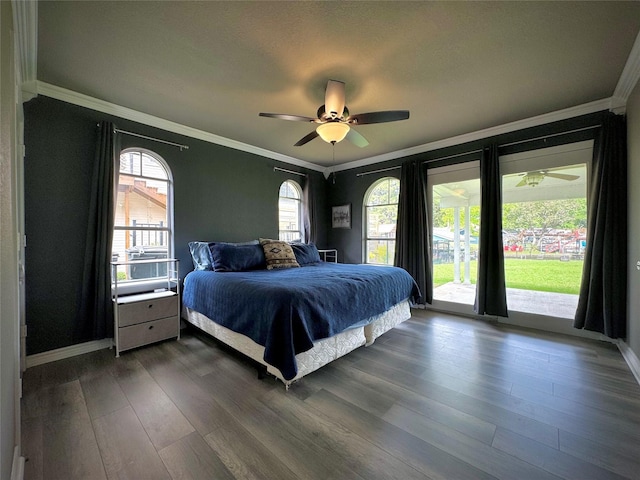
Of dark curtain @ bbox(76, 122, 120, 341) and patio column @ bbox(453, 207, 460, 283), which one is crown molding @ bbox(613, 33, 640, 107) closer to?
patio column @ bbox(453, 207, 460, 283)

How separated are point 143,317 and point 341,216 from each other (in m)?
3.59

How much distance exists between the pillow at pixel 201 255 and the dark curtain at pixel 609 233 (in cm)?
421

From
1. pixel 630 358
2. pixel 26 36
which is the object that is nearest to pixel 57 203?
pixel 26 36

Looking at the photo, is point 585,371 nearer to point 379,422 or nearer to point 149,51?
point 379,422

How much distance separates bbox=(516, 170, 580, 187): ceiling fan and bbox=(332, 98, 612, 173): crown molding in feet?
1.88

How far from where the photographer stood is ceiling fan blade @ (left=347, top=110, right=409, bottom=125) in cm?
227

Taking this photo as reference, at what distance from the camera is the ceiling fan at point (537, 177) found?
3.15 meters

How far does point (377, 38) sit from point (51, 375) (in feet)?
12.0

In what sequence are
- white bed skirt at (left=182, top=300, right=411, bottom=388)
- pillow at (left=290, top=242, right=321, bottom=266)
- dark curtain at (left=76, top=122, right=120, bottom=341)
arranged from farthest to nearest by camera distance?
1. pillow at (left=290, top=242, right=321, bottom=266)
2. dark curtain at (left=76, top=122, right=120, bottom=341)
3. white bed skirt at (left=182, top=300, right=411, bottom=388)

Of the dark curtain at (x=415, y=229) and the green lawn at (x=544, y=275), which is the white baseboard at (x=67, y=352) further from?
the green lawn at (x=544, y=275)

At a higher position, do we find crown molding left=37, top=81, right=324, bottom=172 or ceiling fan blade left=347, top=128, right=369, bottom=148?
crown molding left=37, top=81, right=324, bottom=172

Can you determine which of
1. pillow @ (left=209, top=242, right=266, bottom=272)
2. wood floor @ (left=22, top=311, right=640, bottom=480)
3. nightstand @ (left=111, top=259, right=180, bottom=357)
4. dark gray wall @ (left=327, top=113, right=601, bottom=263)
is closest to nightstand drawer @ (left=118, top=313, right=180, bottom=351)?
nightstand @ (left=111, top=259, right=180, bottom=357)

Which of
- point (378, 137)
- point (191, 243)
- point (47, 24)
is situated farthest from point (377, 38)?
point (191, 243)

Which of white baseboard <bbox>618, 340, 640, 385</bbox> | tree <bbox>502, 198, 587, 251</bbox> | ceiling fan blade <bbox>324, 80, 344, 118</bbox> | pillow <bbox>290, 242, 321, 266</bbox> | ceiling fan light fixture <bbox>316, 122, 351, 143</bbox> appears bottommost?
white baseboard <bbox>618, 340, 640, 385</bbox>
